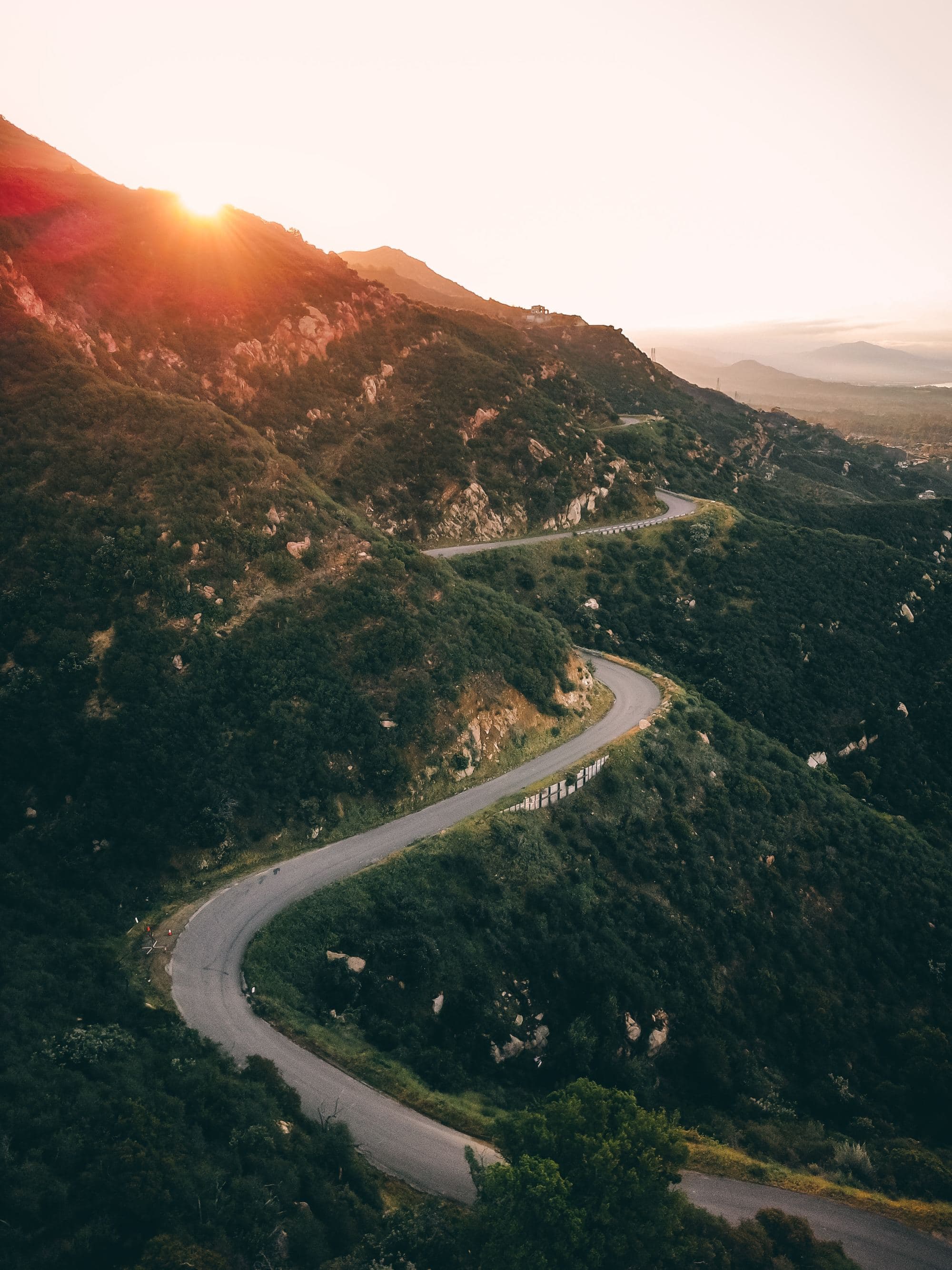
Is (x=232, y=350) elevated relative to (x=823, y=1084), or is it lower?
elevated

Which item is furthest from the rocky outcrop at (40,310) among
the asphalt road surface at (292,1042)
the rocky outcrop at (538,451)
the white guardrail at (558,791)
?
the white guardrail at (558,791)

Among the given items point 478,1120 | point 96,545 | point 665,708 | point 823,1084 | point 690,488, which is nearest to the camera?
point 478,1120

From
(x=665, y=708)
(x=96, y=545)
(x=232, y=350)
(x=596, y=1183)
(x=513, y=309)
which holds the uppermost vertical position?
(x=513, y=309)

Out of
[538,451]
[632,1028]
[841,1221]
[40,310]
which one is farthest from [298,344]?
[841,1221]

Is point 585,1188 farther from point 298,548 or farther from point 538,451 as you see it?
point 538,451

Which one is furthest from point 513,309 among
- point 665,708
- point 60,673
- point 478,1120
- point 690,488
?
point 478,1120

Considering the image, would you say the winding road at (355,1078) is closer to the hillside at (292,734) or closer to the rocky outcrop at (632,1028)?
the hillside at (292,734)

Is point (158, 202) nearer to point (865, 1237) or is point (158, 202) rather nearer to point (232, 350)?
point (232, 350)
